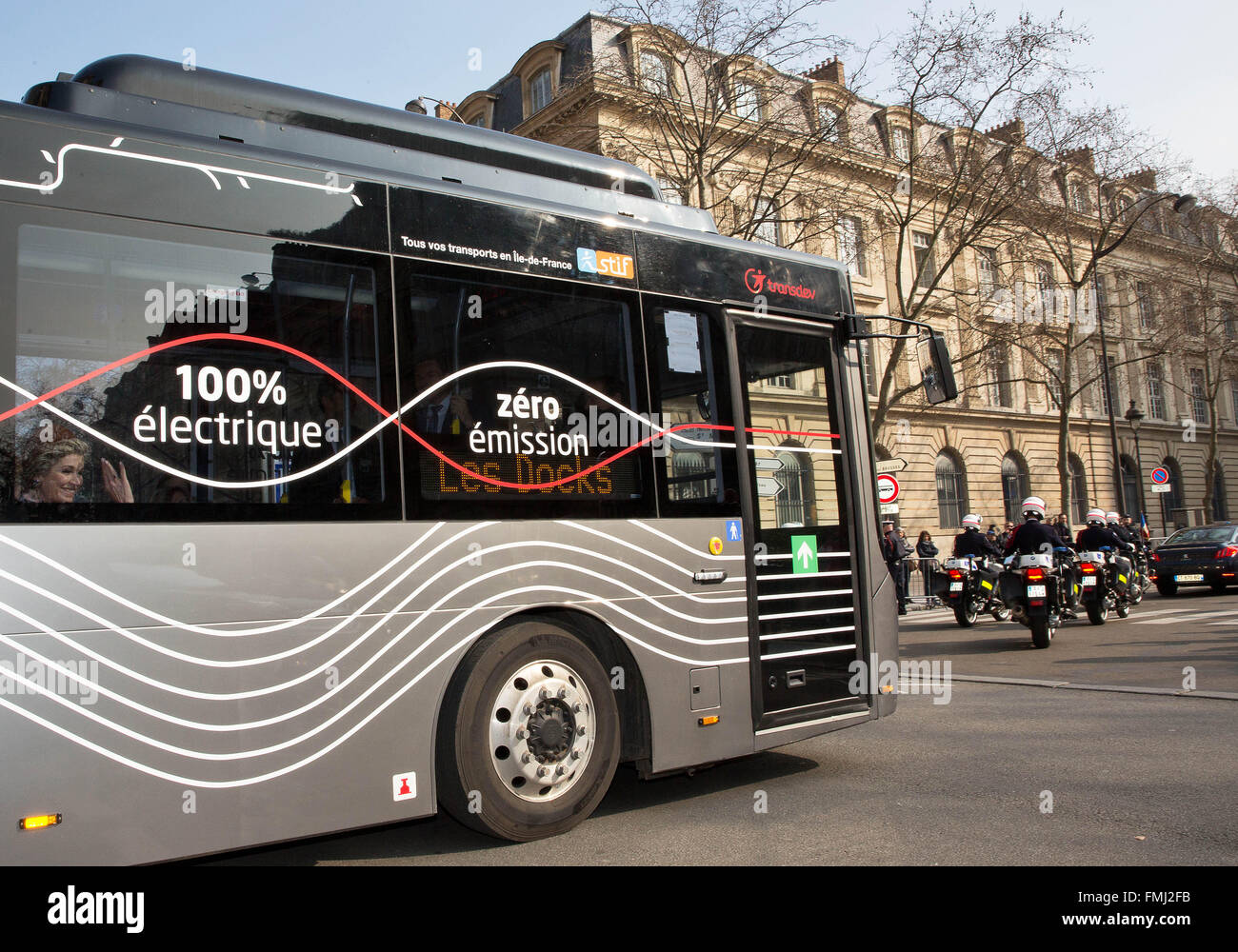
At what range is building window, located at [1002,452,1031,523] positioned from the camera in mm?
42781

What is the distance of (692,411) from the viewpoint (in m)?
6.12

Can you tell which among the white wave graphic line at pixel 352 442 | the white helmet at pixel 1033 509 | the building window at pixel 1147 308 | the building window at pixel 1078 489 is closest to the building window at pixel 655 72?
the white helmet at pixel 1033 509

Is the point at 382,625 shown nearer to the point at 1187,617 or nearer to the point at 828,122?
the point at 1187,617

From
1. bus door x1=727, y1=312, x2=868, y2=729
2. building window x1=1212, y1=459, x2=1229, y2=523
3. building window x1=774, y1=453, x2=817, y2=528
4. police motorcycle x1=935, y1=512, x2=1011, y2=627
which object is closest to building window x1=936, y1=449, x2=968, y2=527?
police motorcycle x1=935, y1=512, x2=1011, y2=627

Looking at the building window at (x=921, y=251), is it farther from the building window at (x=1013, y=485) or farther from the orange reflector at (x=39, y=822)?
the orange reflector at (x=39, y=822)

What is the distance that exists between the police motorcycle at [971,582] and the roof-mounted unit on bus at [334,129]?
11.8 meters

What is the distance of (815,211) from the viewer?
22.6 meters

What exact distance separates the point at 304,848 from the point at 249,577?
183 centimetres

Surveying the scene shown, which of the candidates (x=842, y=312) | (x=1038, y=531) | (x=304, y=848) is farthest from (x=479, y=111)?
(x=304, y=848)

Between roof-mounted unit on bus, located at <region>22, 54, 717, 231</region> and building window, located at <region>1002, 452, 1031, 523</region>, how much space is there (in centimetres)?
3872

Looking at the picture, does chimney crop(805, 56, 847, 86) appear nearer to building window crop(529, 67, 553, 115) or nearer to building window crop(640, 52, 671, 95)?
building window crop(529, 67, 553, 115)

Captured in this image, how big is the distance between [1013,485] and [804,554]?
3967 centimetres

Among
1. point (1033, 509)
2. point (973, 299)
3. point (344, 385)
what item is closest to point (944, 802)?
point (344, 385)
